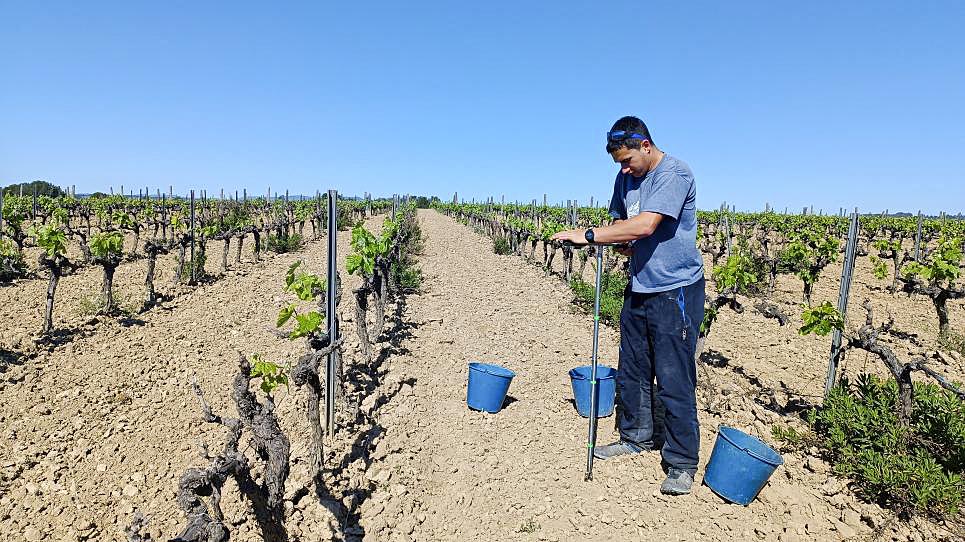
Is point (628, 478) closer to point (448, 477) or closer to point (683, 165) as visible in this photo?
point (448, 477)

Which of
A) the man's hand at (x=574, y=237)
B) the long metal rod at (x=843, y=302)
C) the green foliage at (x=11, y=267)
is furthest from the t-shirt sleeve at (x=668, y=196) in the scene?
the green foliage at (x=11, y=267)

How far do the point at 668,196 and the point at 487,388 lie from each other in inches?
89.8

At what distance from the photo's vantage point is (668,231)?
3.25 meters

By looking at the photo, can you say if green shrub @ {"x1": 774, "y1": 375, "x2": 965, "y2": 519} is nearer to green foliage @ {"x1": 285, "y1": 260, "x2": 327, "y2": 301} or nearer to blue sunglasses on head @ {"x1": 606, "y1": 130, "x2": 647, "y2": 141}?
blue sunglasses on head @ {"x1": 606, "y1": 130, "x2": 647, "y2": 141}

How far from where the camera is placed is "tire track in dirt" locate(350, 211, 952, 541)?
9.98 ft

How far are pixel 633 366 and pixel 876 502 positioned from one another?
5.49 feet

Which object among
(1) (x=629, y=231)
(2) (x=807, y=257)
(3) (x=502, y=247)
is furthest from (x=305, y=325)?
(3) (x=502, y=247)

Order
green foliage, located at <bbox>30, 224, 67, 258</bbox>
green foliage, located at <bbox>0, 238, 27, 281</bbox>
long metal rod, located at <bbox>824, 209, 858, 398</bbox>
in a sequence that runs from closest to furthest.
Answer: long metal rod, located at <bbox>824, 209, 858, 398</bbox>, green foliage, located at <bbox>30, 224, 67, 258</bbox>, green foliage, located at <bbox>0, 238, 27, 281</bbox>

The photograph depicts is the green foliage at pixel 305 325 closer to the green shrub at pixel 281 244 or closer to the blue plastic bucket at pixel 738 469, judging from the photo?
the blue plastic bucket at pixel 738 469

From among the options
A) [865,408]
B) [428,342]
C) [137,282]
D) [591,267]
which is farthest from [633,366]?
[591,267]

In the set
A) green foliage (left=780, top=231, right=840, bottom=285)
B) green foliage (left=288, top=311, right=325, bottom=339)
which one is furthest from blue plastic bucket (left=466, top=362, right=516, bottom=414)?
green foliage (left=780, top=231, right=840, bottom=285)

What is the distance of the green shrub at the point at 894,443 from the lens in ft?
10.4

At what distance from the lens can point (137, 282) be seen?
32.4 ft

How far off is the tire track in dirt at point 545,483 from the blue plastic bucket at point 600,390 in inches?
4.5
